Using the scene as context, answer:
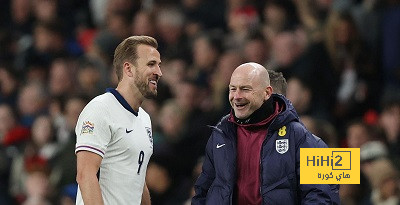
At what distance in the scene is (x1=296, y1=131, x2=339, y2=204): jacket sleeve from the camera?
5414 millimetres

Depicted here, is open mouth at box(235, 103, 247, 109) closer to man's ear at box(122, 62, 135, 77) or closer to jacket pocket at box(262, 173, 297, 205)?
jacket pocket at box(262, 173, 297, 205)

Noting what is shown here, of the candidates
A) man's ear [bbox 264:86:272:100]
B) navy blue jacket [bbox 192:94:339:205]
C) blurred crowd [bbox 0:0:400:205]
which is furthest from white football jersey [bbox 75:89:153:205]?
blurred crowd [bbox 0:0:400:205]

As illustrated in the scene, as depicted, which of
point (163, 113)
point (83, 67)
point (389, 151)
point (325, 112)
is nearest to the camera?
point (389, 151)

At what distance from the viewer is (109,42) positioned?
442 inches

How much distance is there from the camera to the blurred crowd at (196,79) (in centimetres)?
870

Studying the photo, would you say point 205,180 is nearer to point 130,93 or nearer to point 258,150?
point 258,150

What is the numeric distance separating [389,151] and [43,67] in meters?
5.20

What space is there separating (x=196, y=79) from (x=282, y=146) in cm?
443

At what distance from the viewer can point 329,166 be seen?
18.3 ft

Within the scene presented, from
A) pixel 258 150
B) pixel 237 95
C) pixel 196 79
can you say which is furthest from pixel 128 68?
pixel 196 79

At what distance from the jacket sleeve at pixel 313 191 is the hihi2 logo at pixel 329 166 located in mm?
24

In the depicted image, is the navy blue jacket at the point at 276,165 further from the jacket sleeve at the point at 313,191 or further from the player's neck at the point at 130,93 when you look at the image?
the player's neck at the point at 130,93

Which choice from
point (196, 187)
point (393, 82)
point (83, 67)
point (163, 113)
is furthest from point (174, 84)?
point (196, 187)

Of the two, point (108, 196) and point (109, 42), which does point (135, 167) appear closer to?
point (108, 196)
